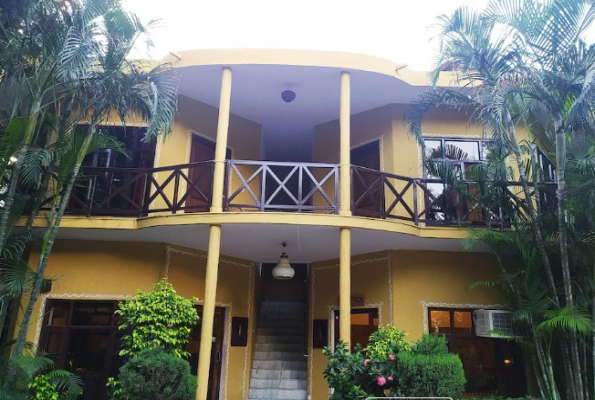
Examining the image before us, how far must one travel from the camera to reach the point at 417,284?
865cm

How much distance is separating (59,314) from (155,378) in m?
3.28

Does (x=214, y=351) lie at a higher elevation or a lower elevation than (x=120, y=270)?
lower

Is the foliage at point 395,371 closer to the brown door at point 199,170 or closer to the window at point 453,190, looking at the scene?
the window at point 453,190

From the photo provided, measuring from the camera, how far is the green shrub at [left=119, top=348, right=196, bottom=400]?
591cm

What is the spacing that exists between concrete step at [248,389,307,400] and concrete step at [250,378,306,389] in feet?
0.28

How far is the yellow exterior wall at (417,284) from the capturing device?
852 cm

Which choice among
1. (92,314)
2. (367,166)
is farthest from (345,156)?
(92,314)

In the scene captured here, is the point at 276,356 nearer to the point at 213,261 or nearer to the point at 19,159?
the point at 213,261

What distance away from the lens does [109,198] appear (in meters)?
8.06

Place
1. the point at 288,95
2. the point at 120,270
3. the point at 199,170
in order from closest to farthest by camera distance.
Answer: the point at 120,270 < the point at 288,95 < the point at 199,170

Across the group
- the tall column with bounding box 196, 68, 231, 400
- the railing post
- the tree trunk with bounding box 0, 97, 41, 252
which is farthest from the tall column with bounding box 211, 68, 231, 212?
the railing post

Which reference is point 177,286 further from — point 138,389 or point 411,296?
point 411,296

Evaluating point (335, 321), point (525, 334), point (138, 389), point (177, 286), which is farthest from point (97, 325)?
point (525, 334)

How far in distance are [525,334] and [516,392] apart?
164 centimetres
